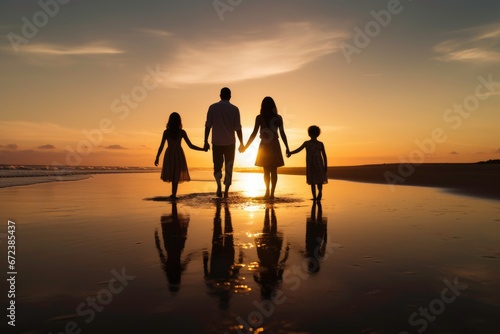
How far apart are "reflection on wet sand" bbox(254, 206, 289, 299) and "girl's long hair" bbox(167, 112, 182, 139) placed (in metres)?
6.48

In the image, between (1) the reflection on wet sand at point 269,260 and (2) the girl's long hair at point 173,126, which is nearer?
(1) the reflection on wet sand at point 269,260

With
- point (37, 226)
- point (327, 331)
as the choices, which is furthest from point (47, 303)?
point (37, 226)

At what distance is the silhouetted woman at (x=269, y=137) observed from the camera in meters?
11.7

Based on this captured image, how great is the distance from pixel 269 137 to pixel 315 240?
6.75 meters

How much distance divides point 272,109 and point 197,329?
9.79 meters

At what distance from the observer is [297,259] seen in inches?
173

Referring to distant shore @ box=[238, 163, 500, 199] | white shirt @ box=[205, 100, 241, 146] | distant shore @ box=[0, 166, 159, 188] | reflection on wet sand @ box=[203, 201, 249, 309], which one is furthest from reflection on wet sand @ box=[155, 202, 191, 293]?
distant shore @ box=[0, 166, 159, 188]

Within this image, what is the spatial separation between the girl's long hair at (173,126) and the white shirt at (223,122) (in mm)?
1174

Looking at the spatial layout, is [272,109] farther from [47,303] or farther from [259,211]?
[47,303]

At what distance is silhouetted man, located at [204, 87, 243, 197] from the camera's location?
38.4 feet

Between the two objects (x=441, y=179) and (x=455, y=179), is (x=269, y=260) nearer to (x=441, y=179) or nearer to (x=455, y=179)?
(x=455, y=179)

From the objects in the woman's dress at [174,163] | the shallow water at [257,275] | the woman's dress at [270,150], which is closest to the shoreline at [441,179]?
the woman's dress at [270,150]

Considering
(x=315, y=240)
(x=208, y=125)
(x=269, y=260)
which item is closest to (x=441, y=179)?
(x=208, y=125)

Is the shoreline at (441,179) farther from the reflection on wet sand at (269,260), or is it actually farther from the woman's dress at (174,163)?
the woman's dress at (174,163)
